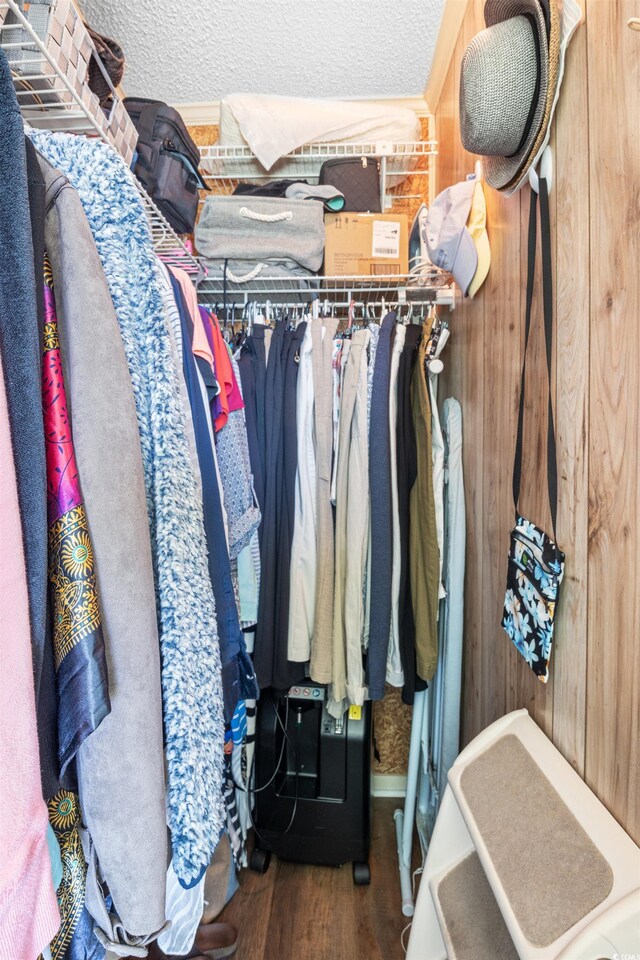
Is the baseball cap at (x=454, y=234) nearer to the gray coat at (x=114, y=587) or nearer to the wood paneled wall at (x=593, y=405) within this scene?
the wood paneled wall at (x=593, y=405)

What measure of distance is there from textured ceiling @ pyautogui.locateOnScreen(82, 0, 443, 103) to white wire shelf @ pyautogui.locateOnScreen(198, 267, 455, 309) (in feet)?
2.41

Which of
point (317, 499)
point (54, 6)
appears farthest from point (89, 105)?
point (317, 499)

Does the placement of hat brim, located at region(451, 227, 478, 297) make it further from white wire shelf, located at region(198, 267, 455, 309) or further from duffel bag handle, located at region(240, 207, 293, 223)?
duffel bag handle, located at region(240, 207, 293, 223)

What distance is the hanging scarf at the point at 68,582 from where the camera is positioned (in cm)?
48

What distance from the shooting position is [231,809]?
1356 millimetres

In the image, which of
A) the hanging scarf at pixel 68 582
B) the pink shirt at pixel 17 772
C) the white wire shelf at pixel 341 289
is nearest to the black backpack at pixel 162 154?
the white wire shelf at pixel 341 289

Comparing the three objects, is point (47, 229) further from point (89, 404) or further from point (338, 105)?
point (338, 105)

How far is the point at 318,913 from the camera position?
1.43 m

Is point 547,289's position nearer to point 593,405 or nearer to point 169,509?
point 593,405

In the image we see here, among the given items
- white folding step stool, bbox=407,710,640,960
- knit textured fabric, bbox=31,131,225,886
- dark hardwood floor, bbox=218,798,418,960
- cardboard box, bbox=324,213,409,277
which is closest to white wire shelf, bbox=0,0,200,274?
knit textured fabric, bbox=31,131,225,886

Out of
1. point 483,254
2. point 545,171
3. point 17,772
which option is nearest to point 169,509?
point 17,772

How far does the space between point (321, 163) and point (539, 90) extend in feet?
3.76

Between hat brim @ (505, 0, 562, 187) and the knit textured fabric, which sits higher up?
hat brim @ (505, 0, 562, 187)

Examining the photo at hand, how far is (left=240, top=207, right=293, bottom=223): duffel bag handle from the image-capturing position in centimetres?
145
